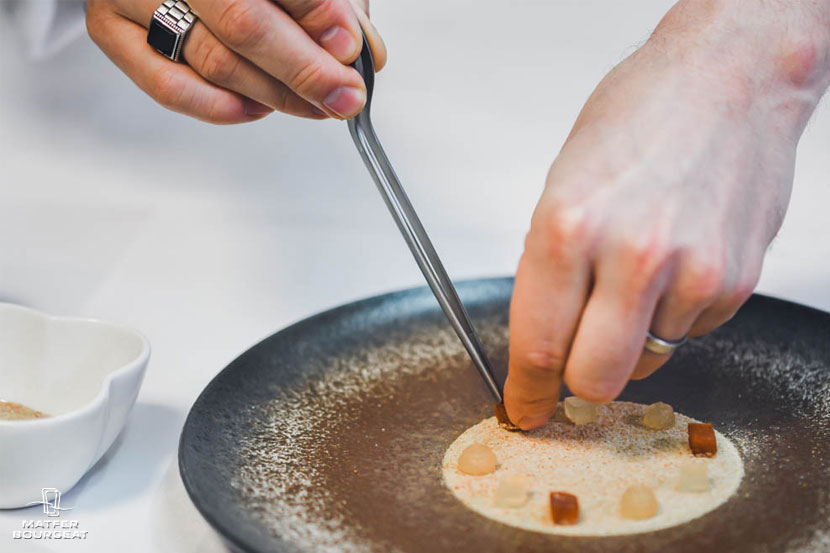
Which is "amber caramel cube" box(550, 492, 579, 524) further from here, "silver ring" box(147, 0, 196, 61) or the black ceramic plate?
"silver ring" box(147, 0, 196, 61)

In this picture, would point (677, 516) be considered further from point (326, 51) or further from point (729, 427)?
point (326, 51)

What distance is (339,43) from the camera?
101 cm

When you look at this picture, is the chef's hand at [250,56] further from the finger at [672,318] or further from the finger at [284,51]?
the finger at [672,318]

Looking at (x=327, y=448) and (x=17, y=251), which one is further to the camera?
(x=17, y=251)

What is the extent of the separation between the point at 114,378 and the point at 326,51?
1.33 feet

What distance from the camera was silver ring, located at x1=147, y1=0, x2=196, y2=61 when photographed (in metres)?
1.08

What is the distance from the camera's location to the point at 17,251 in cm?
166

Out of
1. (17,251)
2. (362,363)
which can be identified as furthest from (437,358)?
(17,251)

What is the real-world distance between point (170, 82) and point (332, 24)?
0.86ft

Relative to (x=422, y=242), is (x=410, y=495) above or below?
below

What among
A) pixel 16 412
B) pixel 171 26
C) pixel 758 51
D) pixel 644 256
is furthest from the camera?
pixel 171 26
